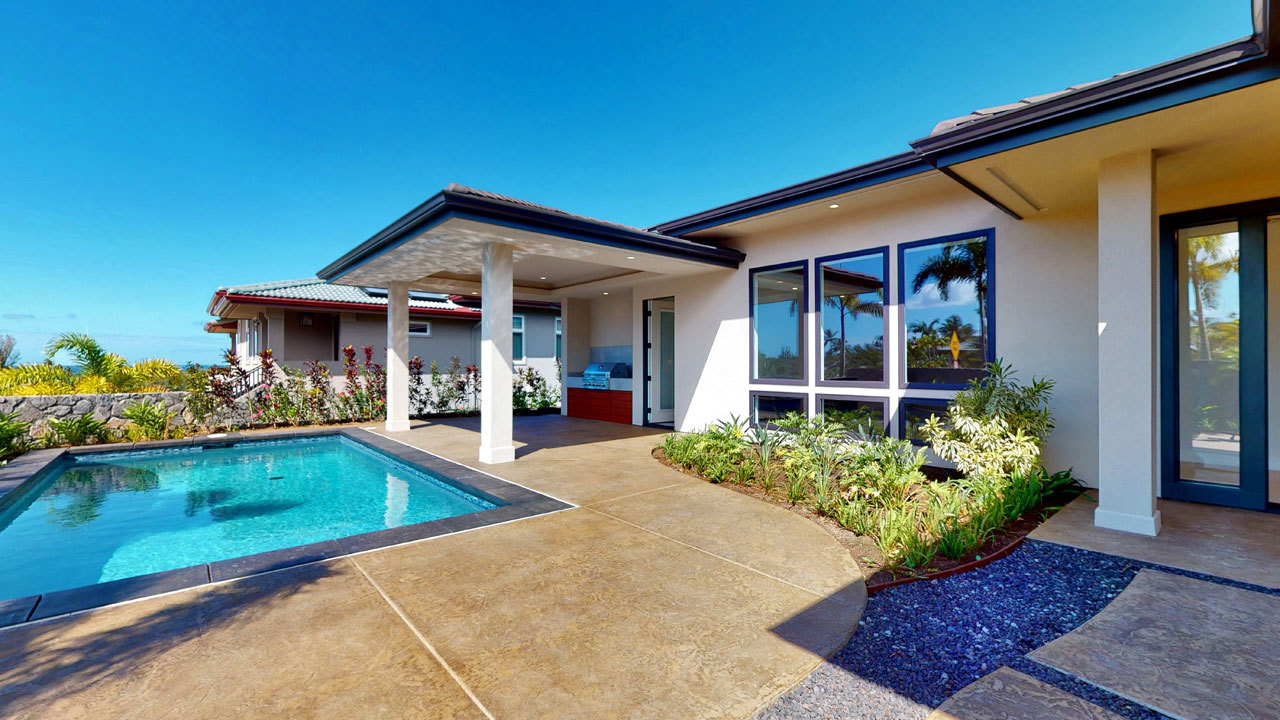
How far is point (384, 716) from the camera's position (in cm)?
190

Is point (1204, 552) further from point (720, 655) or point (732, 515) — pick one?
point (720, 655)

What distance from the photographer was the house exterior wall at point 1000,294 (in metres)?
5.18

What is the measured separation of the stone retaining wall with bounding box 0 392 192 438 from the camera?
8.37 metres

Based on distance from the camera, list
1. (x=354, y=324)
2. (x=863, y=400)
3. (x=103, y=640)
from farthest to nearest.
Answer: (x=354, y=324) → (x=863, y=400) → (x=103, y=640)

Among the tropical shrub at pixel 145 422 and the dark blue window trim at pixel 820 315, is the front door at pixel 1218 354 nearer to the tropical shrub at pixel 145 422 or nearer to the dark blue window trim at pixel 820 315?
the dark blue window trim at pixel 820 315

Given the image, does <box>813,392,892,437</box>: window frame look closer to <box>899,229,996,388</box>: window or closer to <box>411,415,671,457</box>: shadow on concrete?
<box>899,229,996,388</box>: window

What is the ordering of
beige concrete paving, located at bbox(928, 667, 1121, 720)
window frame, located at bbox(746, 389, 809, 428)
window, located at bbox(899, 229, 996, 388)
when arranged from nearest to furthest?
beige concrete paving, located at bbox(928, 667, 1121, 720) < window, located at bbox(899, 229, 996, 388) < window frame, located at bbox(746, 389, 809, 428)

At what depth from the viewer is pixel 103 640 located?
2.44 metres

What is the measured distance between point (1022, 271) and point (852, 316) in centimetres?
188

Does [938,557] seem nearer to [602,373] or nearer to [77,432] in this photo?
[602,373]

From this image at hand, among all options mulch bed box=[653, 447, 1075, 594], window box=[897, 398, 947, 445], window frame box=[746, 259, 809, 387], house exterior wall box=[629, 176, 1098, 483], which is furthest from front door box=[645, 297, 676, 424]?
mulch bed box=[653, 447, 1075, 594]

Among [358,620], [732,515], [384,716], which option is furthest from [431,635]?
[732,515]

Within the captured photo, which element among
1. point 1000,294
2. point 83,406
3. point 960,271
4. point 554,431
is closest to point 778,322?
point 960,271

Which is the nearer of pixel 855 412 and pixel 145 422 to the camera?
pixel 855 412
